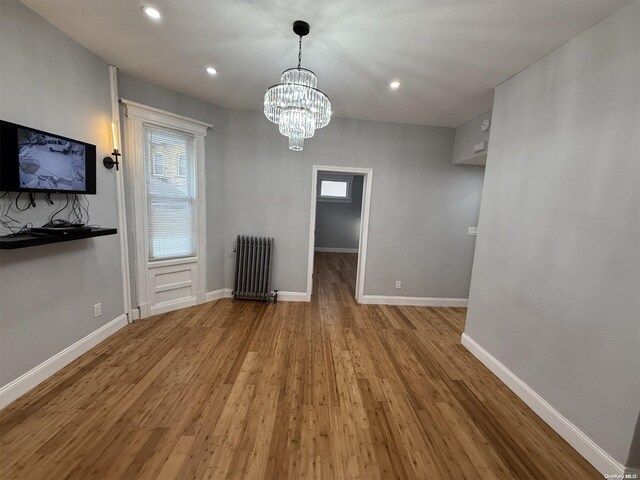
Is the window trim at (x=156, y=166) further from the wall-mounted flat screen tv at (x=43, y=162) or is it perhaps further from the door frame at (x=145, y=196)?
the wall-mounted flat screen tv at (x=43, y=162)

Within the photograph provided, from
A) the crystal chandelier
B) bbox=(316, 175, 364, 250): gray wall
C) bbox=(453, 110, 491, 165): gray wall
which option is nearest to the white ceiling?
the crystal chandelier

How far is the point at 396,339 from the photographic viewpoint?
2.90 meters

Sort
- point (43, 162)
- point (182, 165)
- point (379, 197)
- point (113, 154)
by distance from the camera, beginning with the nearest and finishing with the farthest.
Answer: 1. point (43, 162)
2. point (113, 154)
3. point (182, 165)
4. point (379, 197)

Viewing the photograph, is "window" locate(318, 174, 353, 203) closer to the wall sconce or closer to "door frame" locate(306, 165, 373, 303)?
"door frame" locate(306, 165, 373, 303)

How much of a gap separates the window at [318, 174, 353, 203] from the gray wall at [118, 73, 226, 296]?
443 cm

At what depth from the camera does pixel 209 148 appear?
341 centimetres

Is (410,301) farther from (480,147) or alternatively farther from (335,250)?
(335,250)

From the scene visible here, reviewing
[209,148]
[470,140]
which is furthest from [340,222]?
[209,148]

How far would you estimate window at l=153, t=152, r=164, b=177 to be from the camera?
297cm

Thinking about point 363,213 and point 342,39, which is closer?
point 342,39

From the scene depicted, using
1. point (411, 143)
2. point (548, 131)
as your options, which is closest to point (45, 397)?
point (548, 131)

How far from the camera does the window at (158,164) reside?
9.73ft

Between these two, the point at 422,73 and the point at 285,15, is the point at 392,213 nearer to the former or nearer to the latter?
the point at 422,73

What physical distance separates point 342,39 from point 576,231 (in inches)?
85.6
